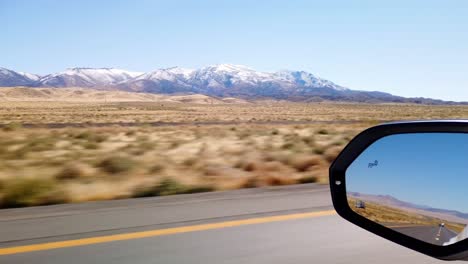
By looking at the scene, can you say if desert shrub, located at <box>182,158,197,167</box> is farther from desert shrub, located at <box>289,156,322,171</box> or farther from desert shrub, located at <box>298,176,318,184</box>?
desert shrub, located at <box>298,176,318,184</box>

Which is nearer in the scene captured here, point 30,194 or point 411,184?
point 411,184

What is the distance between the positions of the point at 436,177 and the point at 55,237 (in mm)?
3743

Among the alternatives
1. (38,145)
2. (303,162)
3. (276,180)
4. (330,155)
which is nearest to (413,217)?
(276,180)

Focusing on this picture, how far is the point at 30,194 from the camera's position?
26.3 feet

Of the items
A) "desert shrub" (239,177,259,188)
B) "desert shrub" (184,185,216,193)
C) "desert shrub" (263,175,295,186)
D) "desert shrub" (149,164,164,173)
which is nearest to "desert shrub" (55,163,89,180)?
"desert shrub" (149,164,164,173)

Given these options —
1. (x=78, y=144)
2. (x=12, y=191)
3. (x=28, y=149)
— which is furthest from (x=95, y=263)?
(x=78, y=144)

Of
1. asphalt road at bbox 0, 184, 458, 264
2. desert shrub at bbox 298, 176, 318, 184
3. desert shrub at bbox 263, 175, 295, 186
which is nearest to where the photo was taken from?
asphalt road at bbox 0, 184, 458, 264

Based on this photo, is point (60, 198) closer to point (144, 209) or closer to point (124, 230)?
point (144, 209)

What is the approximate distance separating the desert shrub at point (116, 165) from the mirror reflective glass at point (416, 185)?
9.58 m

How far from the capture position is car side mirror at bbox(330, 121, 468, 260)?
1.85 metres

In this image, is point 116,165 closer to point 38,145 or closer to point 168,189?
point 168,189

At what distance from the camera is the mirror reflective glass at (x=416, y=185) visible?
1.85 m

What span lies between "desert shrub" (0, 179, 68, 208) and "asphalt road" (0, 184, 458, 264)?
153 cm

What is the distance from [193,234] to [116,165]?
7537mm
